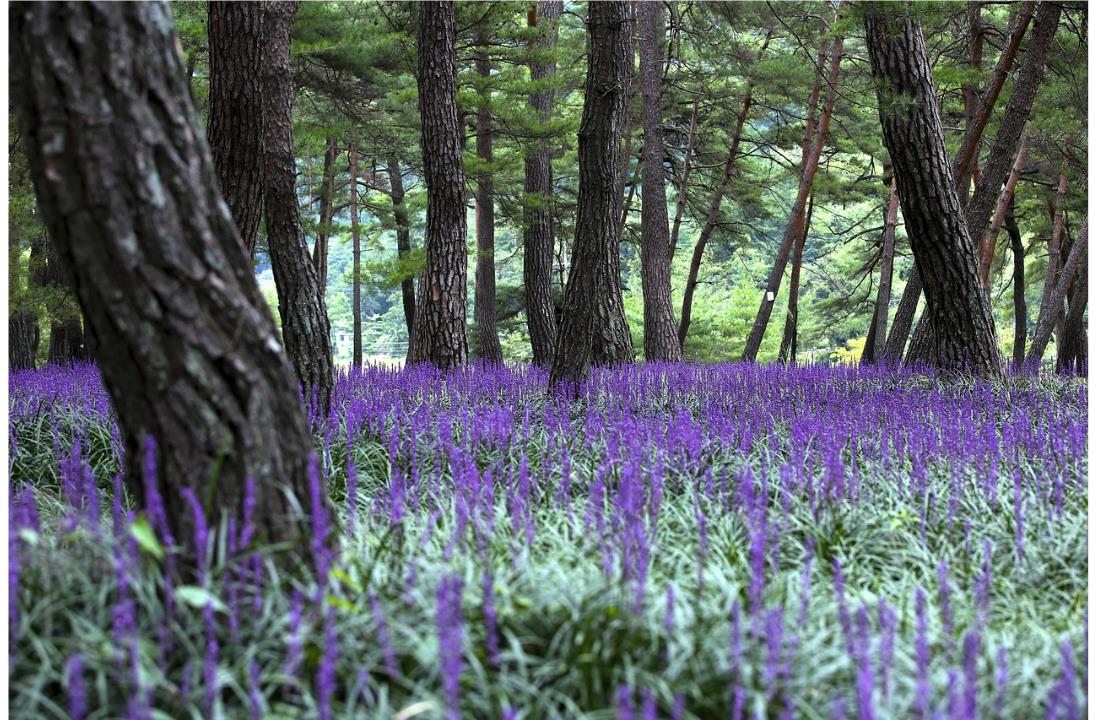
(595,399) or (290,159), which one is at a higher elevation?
(290,159)

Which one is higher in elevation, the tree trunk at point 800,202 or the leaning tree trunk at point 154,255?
the tree trunk at point 800,202

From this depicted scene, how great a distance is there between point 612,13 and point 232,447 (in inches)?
229

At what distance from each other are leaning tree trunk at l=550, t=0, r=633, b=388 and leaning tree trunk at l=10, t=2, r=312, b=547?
475 centimetres

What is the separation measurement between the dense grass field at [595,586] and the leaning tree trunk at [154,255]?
114 millimetres

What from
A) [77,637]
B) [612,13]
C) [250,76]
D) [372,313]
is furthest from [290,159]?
[372,313]

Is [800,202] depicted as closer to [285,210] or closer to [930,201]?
[930,201]

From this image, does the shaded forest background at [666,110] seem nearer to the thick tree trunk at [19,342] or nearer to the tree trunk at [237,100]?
the thick tree trunk at [19,342]

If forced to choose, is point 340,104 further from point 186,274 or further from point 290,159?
point 186,274

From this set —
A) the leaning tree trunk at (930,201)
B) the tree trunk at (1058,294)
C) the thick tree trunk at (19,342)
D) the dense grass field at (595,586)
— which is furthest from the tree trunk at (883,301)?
the thick tree trunk at (19,342)

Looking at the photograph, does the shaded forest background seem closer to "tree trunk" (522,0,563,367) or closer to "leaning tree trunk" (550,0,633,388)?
"tree trunk" (522,0,563,367)

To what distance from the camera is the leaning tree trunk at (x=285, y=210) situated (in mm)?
6953

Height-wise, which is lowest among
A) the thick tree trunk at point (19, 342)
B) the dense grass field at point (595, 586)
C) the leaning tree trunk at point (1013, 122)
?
the dense grass field at point (595, 586)

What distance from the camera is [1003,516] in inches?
163

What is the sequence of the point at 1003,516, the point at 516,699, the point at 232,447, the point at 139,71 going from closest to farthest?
the point at 516,699, the point at 139,71, the point at 232,447, the point at 1003,516
